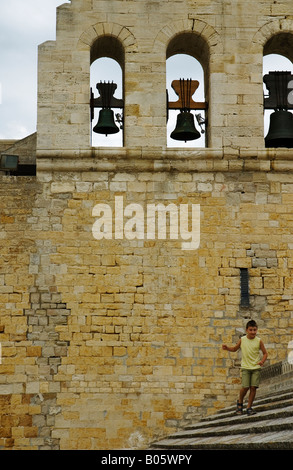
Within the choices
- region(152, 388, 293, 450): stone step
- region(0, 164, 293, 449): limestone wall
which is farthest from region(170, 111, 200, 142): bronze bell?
region(152, 388, 293, 450): stone step

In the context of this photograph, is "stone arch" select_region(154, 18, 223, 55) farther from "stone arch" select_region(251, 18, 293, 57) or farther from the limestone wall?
the limestone wall

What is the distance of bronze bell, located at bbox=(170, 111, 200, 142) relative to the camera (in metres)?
13.0

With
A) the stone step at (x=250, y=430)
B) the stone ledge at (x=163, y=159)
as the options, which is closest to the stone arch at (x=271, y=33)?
the stone ledge at (x=163, y=159)

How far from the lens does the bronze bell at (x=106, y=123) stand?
13.0 metres

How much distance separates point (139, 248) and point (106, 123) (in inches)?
67.1

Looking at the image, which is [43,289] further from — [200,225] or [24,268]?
[200,225]

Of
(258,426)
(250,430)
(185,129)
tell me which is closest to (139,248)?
(185,129)

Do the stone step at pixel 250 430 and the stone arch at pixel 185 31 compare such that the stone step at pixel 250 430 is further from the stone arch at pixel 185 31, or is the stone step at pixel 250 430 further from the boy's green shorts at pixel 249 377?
the stone arch at pixel 185 31

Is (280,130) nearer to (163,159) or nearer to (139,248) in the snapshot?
(163,159)

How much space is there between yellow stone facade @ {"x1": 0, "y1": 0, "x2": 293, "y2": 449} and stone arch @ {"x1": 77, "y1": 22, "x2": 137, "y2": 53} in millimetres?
16

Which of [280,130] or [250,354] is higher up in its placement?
[280,130]

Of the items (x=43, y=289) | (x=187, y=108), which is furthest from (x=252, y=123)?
(x=43, y=289)

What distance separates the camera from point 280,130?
13.1 metres

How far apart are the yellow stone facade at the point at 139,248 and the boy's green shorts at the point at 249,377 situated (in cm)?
247
